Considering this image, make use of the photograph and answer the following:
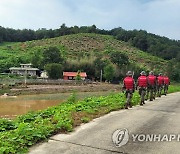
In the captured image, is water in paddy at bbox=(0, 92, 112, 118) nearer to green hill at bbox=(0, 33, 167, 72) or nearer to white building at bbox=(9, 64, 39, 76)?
white building at bbox=(9, 64, 39, 76)

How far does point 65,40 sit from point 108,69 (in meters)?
70.5

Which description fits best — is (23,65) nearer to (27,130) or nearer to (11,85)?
(11,85)

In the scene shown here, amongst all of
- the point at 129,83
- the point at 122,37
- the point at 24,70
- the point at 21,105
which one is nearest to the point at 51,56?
the point at 24,70

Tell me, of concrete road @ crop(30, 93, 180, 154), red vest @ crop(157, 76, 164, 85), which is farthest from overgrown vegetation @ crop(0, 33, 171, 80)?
concrete road @ crop(30, 93, 180, 154)

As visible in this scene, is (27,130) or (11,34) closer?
(27,130)

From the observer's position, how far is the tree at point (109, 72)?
89.3 meters

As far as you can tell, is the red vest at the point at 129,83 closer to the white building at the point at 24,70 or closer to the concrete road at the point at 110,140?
the concrete road at the point at 110,140

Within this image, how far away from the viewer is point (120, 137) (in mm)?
9070

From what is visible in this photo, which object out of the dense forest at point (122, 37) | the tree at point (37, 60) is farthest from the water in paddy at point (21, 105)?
the dense forest at point (122, 37)

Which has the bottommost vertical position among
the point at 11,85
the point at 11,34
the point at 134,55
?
the point at 11,85

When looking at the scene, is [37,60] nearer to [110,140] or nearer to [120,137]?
[120,137]

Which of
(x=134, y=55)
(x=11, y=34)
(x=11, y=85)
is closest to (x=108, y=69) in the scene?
(x=11, y=85)

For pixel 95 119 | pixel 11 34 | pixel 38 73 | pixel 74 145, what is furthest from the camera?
pixel 11 34

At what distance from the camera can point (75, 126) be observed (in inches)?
A: 412
